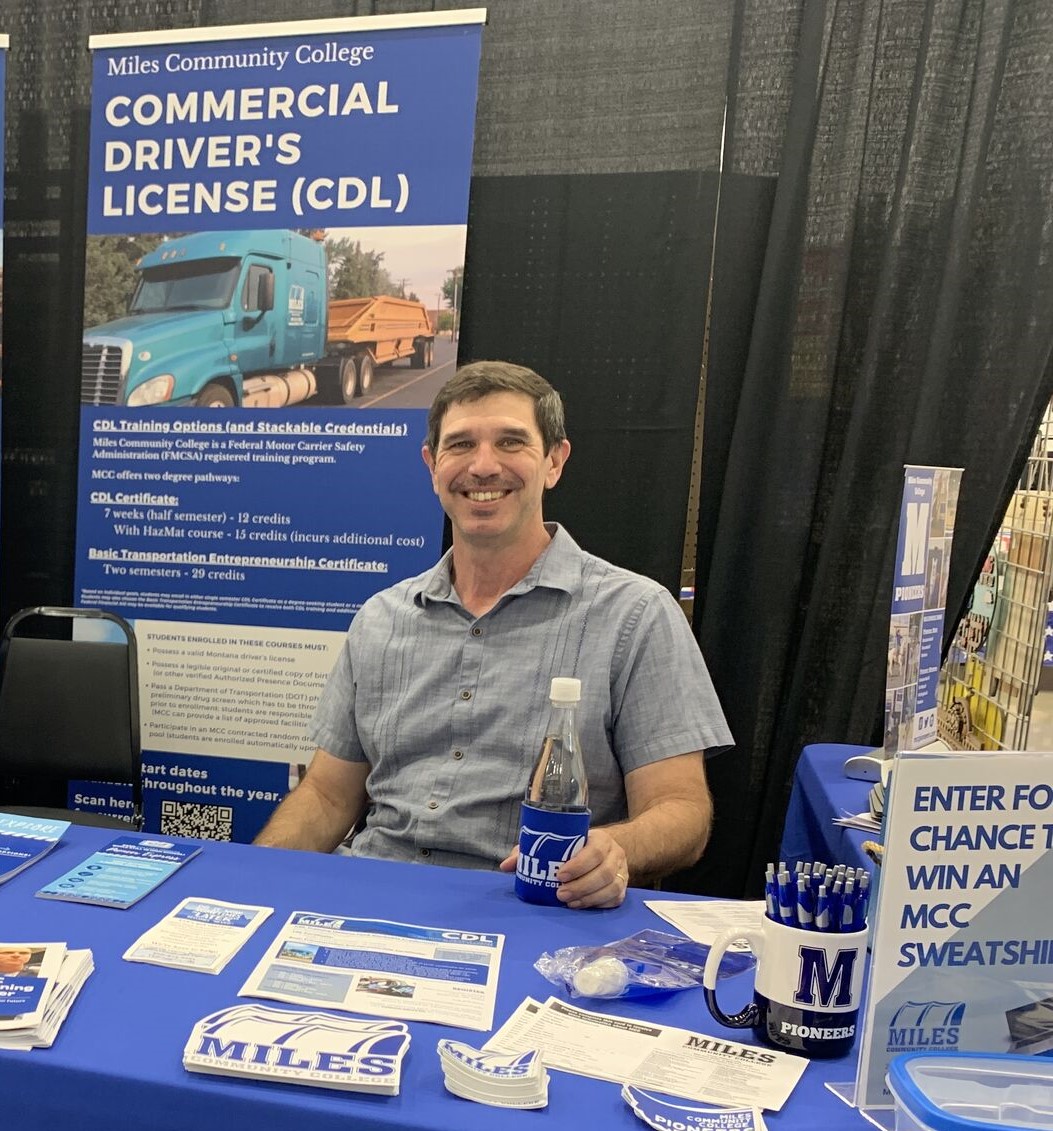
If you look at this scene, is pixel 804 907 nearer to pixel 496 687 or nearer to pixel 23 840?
pixel 496 687

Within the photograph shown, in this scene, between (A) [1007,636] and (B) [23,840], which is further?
(A) [1007,636]

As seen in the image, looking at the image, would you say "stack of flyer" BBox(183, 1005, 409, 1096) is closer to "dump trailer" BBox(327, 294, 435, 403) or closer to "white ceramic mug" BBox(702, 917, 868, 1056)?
"white ceramic mug" BBox(702, 917, 868, 1056)

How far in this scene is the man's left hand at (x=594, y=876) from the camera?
44.4 inches

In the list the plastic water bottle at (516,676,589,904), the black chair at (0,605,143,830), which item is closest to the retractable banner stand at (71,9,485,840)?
the black chair at (0,605,143,830)

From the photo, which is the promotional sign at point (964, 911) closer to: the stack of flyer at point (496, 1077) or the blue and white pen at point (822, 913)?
the blue and white pen at point (822, 913)

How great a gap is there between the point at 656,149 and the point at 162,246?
57.7 inches

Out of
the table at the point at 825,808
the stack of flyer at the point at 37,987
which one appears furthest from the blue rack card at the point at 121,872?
the table at the point at 825,808

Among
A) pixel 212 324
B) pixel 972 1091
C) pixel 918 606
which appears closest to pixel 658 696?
pixel 918 606

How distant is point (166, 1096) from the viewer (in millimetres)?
765

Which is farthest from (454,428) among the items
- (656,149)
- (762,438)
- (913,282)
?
(913,282)

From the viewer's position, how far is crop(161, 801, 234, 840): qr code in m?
2.73

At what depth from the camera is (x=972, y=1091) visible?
2.07 ft

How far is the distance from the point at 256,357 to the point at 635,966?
2176 mm

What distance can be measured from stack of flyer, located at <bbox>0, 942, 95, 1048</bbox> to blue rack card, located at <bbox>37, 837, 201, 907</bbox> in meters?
0.13
